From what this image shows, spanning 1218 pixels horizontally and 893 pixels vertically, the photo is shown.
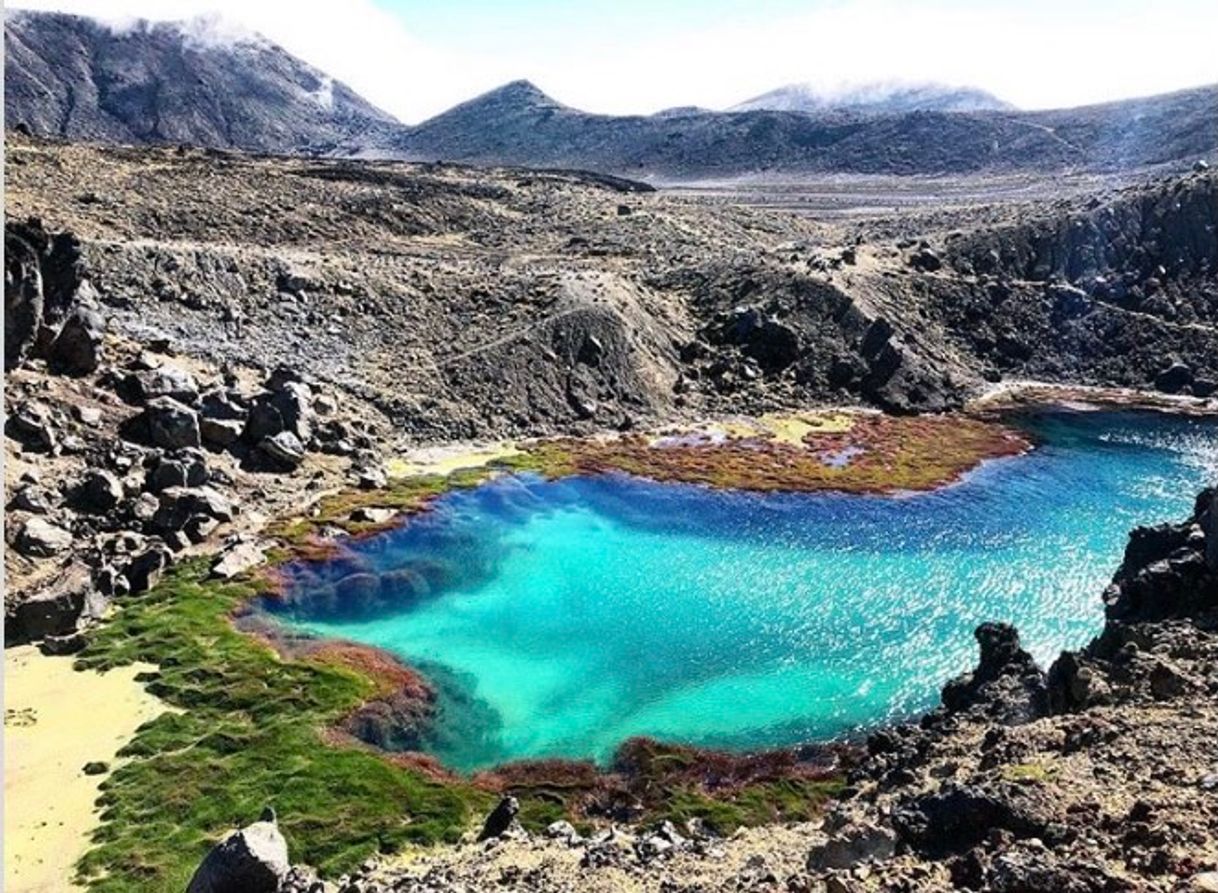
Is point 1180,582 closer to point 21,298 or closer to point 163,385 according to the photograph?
point 163,385

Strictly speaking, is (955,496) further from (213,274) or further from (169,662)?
(213,274)

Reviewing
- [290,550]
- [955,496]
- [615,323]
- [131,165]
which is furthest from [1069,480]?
[131,165]

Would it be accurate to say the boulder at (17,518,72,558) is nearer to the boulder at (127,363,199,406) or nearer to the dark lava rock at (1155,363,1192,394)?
the boulder at (127,363,199,406)

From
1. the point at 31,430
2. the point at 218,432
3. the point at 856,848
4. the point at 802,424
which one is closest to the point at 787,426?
the point at 802,424

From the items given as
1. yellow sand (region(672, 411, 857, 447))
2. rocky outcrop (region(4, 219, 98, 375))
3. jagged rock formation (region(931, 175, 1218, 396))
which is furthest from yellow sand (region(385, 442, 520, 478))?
jagged rock formation (region(931, 175, 1218, 396))

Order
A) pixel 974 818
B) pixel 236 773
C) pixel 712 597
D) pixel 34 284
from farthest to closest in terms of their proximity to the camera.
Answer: pixel 34 284, pixel 712 597, pixel 236 773, pixel 974 818

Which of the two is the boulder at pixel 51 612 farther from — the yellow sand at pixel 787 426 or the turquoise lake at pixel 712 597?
the yellow sand at pixel 787 426
